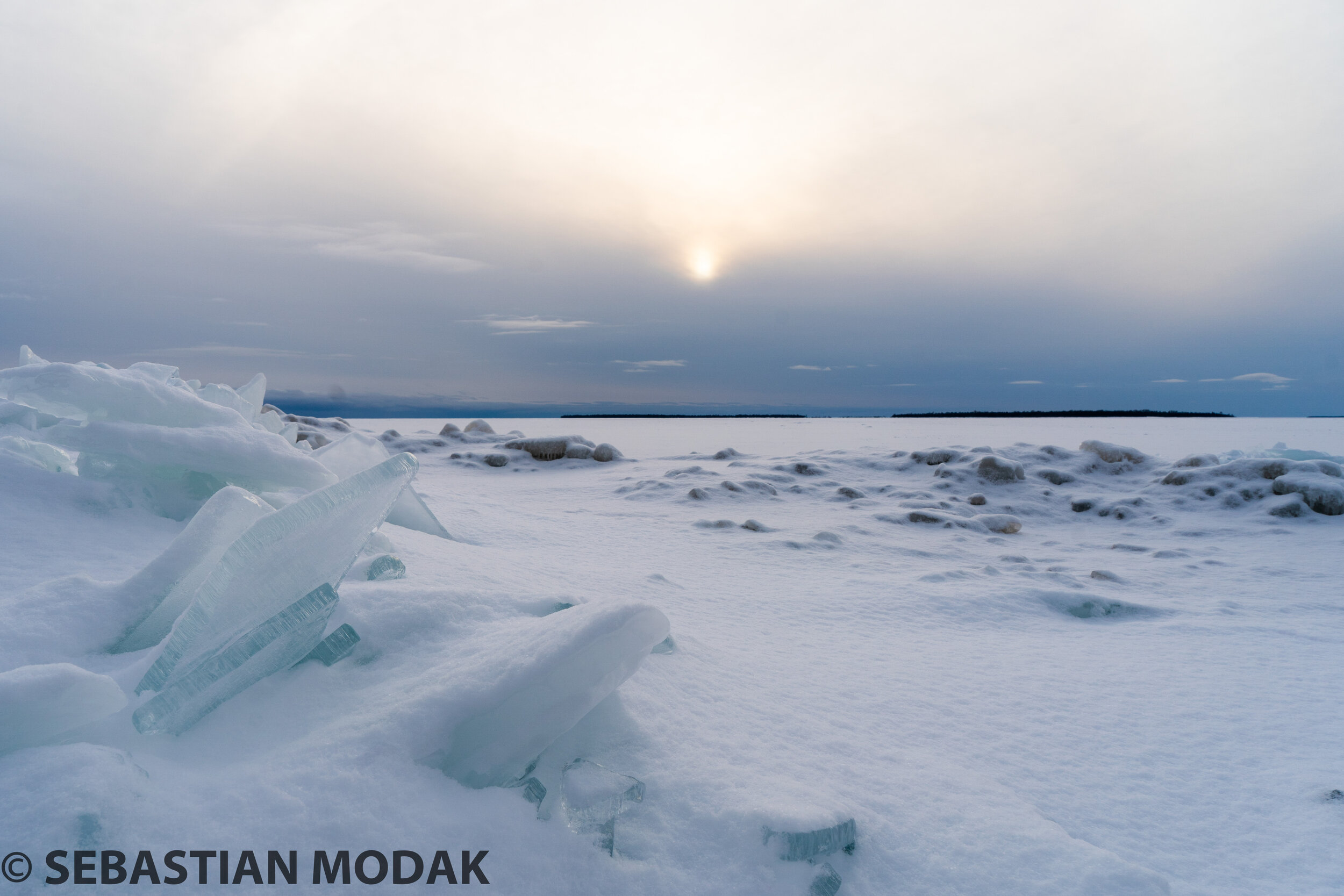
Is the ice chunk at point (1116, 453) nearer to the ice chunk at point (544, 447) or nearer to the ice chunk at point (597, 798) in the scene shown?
the ice chunk at point (544, 447)

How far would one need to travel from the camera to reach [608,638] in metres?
1.14

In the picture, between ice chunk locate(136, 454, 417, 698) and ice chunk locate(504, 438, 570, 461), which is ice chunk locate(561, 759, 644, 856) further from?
ice chunk locate(504, 438, 570, 461)

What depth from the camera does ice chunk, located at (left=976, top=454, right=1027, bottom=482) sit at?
5941 mm

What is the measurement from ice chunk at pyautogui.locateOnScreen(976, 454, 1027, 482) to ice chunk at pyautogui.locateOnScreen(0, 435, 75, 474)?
5.98m

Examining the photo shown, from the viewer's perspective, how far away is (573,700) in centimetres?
112

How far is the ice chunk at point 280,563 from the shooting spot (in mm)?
1121

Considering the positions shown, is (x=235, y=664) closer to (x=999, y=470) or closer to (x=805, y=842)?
(x=805, y=842)

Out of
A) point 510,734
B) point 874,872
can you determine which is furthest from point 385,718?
point 874,872

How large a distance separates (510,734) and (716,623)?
4.18 ft

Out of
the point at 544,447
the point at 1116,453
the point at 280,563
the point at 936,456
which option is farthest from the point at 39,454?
the point at 1116,453

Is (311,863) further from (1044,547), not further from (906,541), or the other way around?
(1044,547)

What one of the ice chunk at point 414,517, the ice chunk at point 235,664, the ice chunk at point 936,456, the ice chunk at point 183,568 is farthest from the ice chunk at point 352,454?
the ice chunk at point 936,456

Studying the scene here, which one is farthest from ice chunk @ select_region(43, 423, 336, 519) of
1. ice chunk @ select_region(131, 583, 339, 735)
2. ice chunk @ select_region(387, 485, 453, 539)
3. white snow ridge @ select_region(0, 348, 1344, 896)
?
ice chunk @ select_region(131, 583, 339, 735)

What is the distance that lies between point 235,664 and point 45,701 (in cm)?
22
